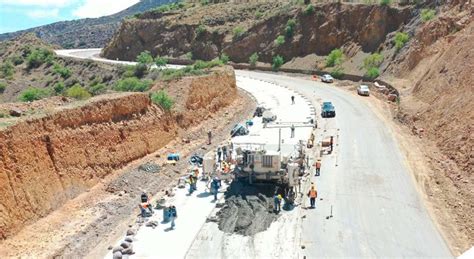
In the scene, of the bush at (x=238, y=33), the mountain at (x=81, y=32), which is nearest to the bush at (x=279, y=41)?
the bush at (x=238, y=33)

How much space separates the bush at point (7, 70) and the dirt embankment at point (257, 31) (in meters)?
20.3

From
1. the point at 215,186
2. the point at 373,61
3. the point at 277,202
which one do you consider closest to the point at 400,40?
the point at 373,61

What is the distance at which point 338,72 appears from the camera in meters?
59.8

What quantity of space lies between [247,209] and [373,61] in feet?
131

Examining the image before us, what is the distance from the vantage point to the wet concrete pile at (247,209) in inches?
804

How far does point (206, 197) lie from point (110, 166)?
7465 mm

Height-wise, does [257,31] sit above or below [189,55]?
above

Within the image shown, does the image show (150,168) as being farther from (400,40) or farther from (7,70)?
(7,70)

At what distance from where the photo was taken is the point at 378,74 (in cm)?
5400

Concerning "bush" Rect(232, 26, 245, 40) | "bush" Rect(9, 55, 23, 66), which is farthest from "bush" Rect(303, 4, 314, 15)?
"bush" Rect(9, 55, 23, 66)

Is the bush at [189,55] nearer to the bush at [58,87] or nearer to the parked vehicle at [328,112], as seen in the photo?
the bush at [58,87]

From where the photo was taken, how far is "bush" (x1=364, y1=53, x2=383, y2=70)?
56688mm

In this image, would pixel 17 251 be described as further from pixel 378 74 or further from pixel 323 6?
pixel 323 6

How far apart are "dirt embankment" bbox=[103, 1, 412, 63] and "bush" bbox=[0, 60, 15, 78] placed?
20.3 meters
